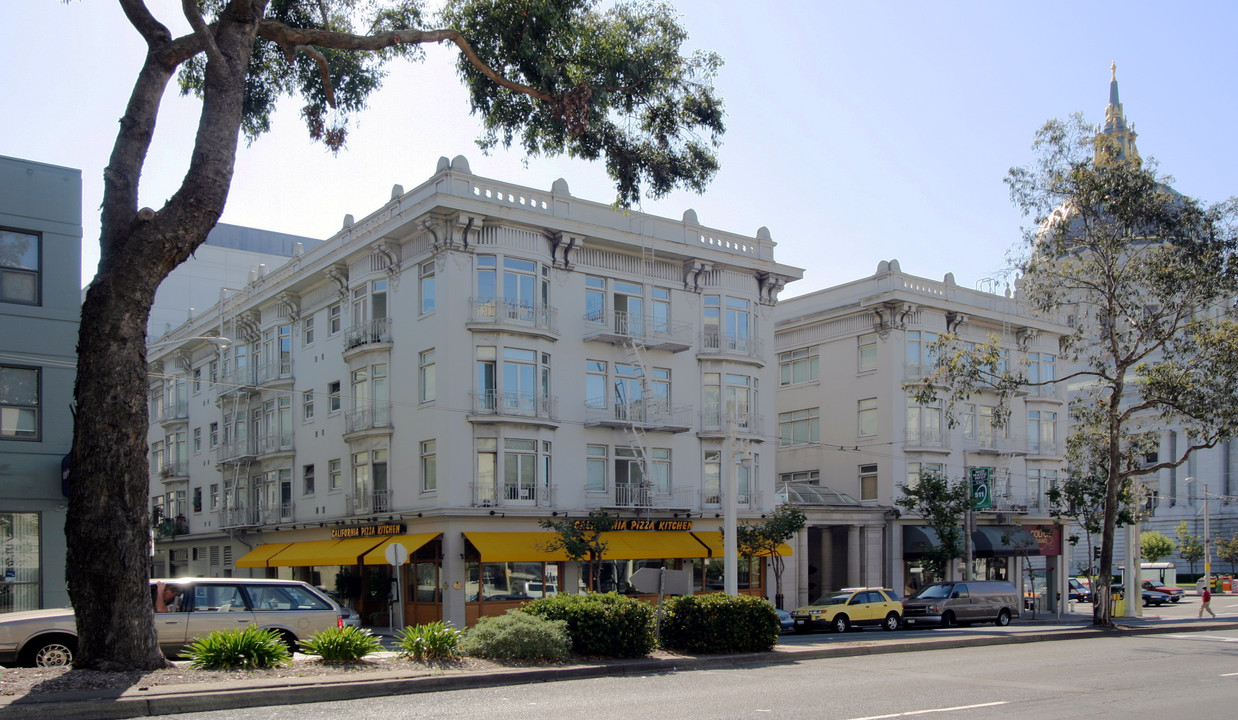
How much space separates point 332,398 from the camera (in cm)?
4088

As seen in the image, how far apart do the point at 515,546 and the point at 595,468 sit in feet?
14.4

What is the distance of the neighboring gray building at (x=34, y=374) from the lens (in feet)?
73.2

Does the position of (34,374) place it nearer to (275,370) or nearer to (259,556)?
(275,370)

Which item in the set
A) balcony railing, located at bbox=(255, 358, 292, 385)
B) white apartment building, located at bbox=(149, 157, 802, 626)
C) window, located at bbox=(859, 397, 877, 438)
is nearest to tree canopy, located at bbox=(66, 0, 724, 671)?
white apartment building, located at bbox=(149, 157, 802, 626)

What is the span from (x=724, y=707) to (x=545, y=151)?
1121cm

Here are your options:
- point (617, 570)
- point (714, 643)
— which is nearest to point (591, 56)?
point (714, 643)

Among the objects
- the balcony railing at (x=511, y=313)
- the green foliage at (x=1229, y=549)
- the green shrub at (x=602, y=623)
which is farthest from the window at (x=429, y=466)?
the green foliage at (x=1229, y=549)

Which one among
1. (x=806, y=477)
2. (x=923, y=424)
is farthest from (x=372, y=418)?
(x=923, y=424)

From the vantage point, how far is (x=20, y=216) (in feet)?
74.2

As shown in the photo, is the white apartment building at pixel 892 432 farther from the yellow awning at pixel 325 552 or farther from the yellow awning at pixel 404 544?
the yellow awning at pixel 325 552

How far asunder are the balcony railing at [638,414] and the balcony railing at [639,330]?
2.04m

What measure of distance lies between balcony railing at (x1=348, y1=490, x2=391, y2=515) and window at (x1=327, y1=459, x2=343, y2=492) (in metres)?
2.25

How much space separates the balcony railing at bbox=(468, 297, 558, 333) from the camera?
113ft

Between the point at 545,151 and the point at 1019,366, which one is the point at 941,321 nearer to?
the point at 1019,366
